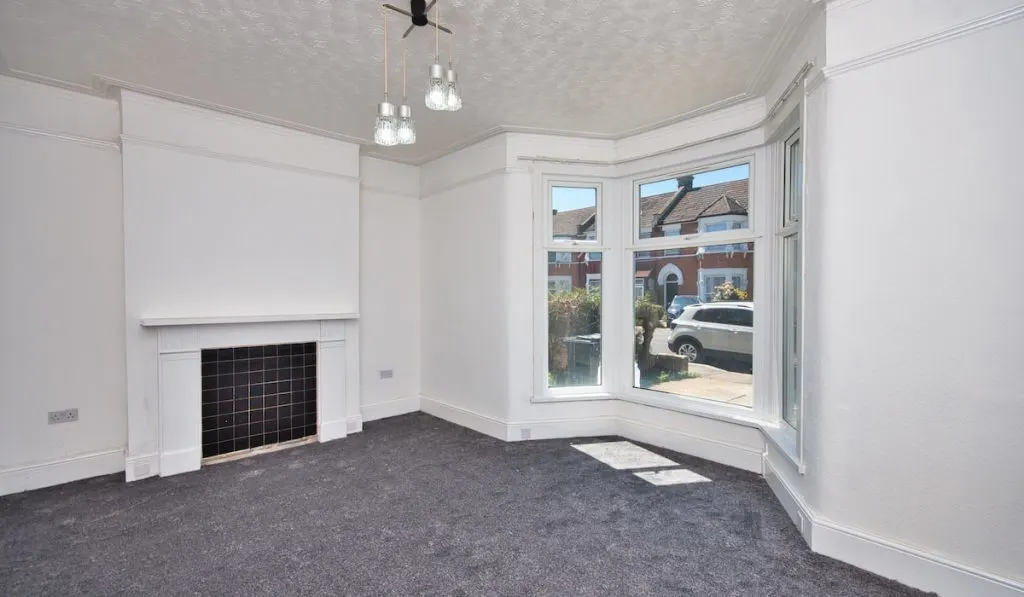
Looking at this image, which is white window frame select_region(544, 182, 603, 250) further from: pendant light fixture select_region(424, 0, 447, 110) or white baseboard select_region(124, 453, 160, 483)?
white baseboard select_region(124, 453, 160, 483)

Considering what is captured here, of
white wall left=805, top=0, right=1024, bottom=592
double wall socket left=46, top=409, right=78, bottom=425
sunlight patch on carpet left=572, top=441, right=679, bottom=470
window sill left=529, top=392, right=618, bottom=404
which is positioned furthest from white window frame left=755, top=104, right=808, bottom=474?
double wall socket left=46, top=409, right=78, bottom=425

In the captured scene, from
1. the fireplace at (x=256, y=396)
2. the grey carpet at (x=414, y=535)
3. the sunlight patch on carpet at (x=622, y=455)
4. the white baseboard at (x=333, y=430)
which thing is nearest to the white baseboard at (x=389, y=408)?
the white baseboard at (x=333, y=430)

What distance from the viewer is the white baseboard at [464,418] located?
13.9ft

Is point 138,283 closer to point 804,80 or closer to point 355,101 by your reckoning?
point 355,101

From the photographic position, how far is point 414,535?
251 centimetres

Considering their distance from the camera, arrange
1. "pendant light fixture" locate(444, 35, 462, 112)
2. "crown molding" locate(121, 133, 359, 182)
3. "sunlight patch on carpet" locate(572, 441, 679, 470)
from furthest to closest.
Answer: "sunlight patch on carpet" locate(572, 441, 679, 470)
"crown molding" locate(121, 133, 359, 182)
"pendant light fixture" locate(444, 35, 462, 112)

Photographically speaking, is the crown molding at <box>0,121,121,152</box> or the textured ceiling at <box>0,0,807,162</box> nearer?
the textured ceiling at <box>0,0,807,162</box>

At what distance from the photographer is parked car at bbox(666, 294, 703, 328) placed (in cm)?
390

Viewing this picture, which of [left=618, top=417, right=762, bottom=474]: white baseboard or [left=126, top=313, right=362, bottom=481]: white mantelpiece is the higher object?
[left=126, top=313, right=362, bottom=481]: white mantelpiece

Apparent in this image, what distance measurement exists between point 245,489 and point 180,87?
2.95 m

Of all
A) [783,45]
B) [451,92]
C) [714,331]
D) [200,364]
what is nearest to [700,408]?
[714,331]

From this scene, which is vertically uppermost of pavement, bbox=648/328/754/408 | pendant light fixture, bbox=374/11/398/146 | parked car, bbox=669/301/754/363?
pendant light fixture, bbox=374/11/398/146

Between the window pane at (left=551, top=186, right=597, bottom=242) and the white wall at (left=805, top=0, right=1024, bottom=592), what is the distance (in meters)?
2.20

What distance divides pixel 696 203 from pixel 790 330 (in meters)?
1.34
